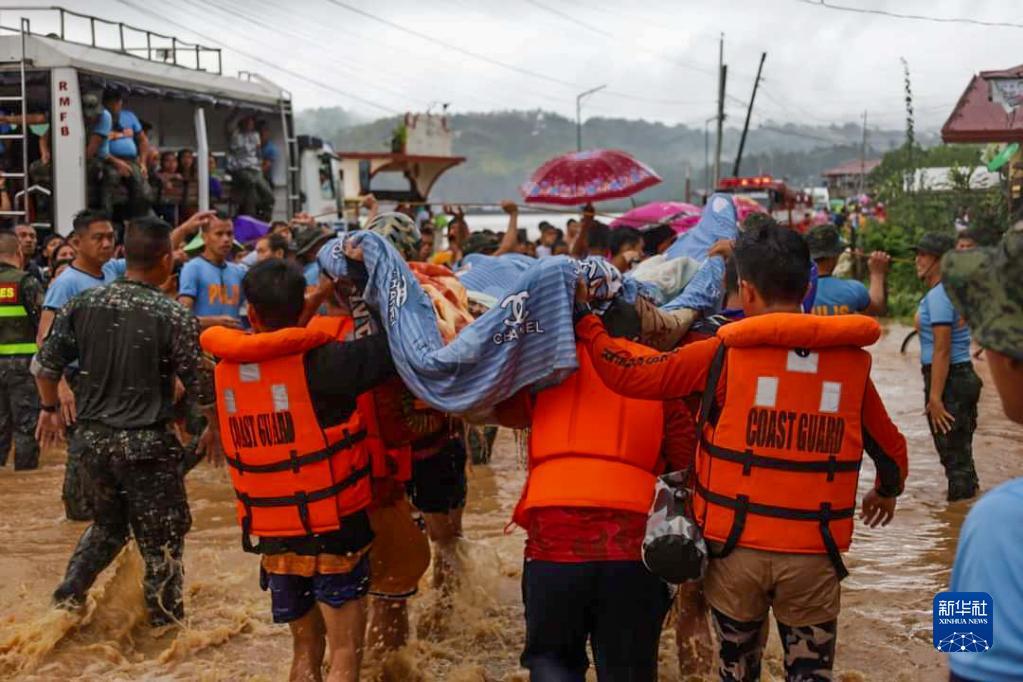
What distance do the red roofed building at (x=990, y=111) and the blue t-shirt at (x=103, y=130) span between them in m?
8.50

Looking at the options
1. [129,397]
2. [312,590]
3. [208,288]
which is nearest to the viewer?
[312,590]

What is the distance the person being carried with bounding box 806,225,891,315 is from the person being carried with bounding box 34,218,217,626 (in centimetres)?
339

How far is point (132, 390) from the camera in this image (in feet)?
16.8

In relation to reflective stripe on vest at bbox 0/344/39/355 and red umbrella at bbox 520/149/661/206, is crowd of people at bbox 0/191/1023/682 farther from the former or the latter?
red umbrella at bbox 520/149/661/206

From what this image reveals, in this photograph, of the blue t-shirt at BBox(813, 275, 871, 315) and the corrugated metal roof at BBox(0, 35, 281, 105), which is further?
the corrugated metal roof at BBox(0, 35, 281, 105)

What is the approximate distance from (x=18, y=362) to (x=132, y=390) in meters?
4.31

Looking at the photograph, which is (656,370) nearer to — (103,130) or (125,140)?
(103,130)

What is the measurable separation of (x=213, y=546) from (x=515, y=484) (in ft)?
8.22

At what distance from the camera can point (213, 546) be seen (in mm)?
7145

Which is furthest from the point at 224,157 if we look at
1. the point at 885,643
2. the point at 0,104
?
the point at 885,643

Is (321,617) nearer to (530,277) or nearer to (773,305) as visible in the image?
(530,277)

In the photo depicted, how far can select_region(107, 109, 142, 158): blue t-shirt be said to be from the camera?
12.1 meters

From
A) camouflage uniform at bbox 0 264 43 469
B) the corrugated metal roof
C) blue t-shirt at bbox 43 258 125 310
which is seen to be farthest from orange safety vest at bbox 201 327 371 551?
the corrugated metal roof

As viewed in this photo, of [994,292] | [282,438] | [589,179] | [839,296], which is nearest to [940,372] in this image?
[839,296]
